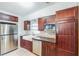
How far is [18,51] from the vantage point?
5.04 feet

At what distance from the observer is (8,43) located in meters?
1.57

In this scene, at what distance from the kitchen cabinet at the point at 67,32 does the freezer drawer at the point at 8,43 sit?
0.74 meters

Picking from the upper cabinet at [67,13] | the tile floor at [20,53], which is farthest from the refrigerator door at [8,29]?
the upper cabinet at [67,13]

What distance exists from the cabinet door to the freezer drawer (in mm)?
746

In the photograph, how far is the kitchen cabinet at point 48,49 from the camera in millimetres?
1501

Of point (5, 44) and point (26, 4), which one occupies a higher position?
point (26, 4)

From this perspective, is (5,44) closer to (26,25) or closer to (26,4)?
(26,25)

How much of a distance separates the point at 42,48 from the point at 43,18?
496 mm

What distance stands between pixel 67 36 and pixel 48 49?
0.36 m

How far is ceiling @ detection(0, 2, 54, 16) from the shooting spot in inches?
57.8

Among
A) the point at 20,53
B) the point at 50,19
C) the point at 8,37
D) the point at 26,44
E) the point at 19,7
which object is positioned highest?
the point at 19,7

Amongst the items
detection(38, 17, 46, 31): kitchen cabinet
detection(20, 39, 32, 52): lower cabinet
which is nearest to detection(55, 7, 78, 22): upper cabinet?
detection(38, 17, 46, 31): kitchen cabinet

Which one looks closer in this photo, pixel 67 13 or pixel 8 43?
pixel 67 13

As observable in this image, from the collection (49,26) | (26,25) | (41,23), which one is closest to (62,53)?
(49,26)
